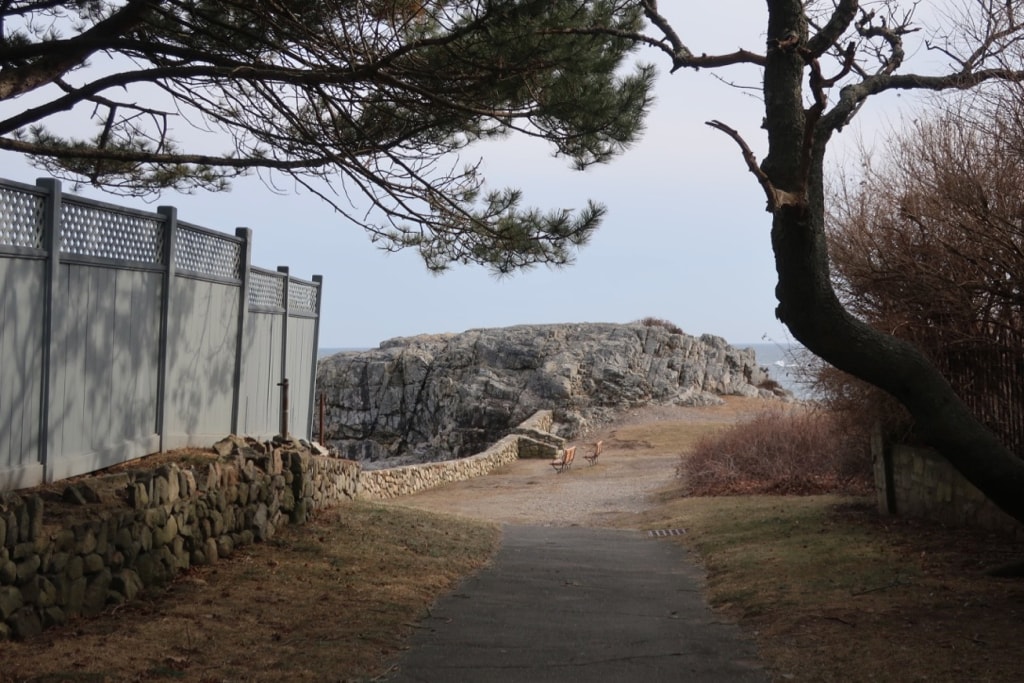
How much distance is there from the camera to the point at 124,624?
6562 millimetres

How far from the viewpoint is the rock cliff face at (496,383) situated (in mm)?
38625

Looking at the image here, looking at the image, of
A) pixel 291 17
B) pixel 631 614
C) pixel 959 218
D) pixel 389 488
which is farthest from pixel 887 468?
pixel 389 488

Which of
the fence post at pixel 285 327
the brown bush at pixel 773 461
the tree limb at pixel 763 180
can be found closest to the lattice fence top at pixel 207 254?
the fence post at pixel 285 327

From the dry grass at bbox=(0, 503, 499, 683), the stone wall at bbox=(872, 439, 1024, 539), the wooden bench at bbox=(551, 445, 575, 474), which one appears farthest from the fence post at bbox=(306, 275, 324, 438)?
the wooden bench at bbox=(551, 445, 575, 474)

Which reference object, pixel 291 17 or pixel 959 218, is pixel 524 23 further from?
pixel 959 218

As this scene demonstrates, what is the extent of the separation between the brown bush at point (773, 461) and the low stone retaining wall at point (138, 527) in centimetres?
966

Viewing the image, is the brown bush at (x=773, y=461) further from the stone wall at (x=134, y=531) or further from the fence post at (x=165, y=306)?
the fence post at (x=165, y=306)

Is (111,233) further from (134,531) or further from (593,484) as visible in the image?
(593,484)

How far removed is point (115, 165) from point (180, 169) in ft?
2.40

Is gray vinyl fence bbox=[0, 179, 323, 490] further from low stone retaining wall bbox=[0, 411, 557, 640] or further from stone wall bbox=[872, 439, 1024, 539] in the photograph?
stone wall bbox=[872, 439, 1024, 539]

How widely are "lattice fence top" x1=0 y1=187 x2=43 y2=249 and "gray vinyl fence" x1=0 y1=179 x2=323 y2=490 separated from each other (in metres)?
0.01

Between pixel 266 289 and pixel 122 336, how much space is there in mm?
4012

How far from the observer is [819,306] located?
6914 millimetres

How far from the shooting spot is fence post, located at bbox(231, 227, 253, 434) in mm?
11625
